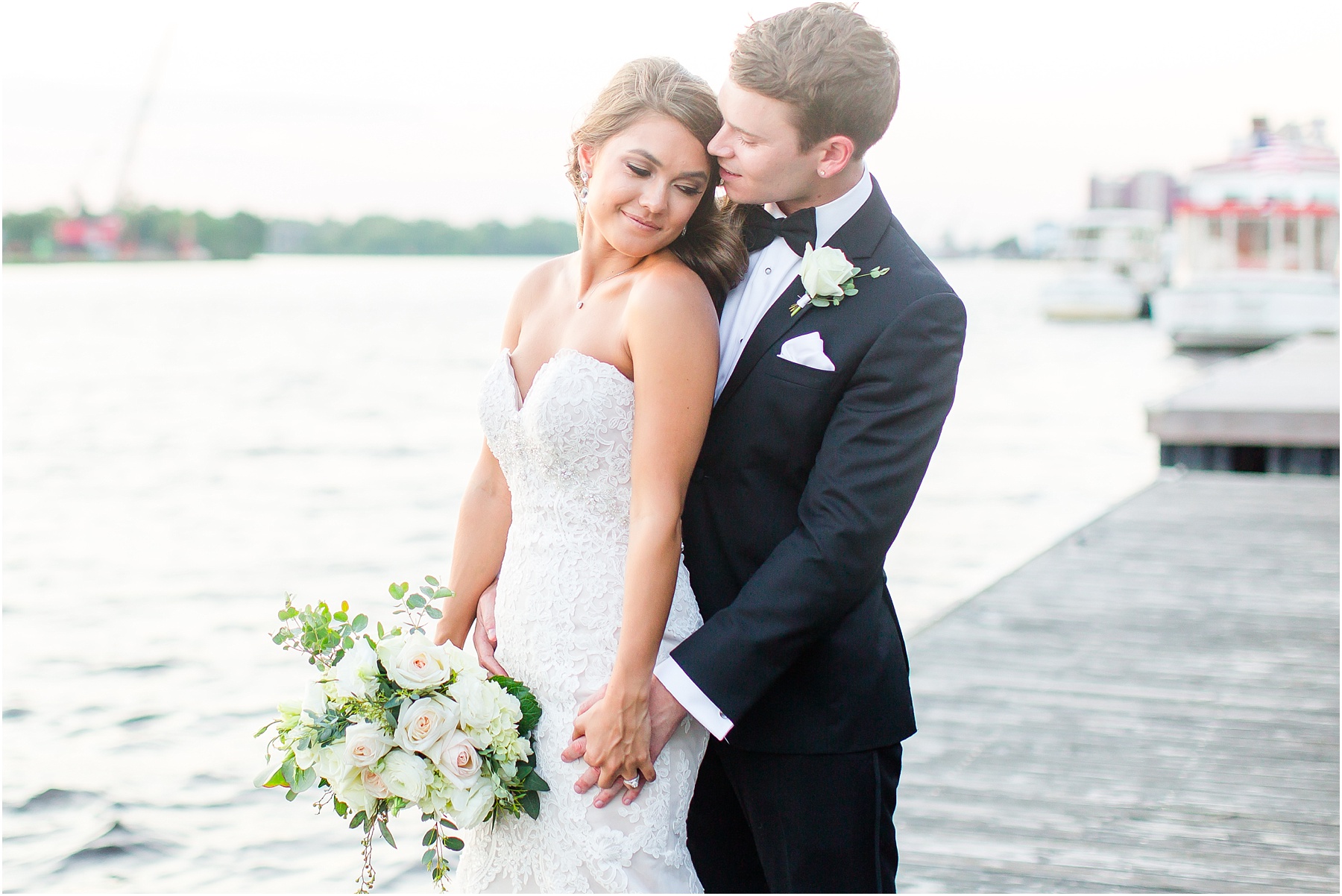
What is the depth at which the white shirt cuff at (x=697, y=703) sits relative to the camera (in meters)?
1.93

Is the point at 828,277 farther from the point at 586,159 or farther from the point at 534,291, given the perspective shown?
the point at 534,291

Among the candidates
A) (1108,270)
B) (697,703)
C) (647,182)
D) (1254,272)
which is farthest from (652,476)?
(1108,270)

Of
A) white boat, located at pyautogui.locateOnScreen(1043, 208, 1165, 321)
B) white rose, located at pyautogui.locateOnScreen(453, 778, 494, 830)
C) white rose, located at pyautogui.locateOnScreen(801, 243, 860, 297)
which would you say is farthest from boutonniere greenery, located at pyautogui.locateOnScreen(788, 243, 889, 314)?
white boat, located at pyautogui.locateOnScreen(1043, 208, 1165, 321)

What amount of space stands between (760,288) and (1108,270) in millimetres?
43182

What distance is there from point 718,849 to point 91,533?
11.4 meters

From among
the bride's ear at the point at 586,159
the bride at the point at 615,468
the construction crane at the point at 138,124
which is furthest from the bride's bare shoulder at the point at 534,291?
the construction crane at the point at 138,124

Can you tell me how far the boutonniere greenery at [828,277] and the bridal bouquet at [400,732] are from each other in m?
0.78

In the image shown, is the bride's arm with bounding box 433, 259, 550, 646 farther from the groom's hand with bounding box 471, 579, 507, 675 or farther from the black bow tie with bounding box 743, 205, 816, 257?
→ the black bow tie with bounding box 743, 205, 816, 257

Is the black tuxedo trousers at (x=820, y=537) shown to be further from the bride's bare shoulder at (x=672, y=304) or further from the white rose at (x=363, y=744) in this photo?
the white rose at (x=363, y=744)

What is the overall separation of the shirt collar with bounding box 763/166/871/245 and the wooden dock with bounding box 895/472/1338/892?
1.73m

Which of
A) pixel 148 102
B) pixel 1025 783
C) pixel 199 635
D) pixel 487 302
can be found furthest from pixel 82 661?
pixel 148 102

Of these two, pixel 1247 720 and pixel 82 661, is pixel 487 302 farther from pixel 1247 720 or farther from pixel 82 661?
pixel 1247 720

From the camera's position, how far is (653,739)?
6.49 feet

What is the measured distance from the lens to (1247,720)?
4031mm
